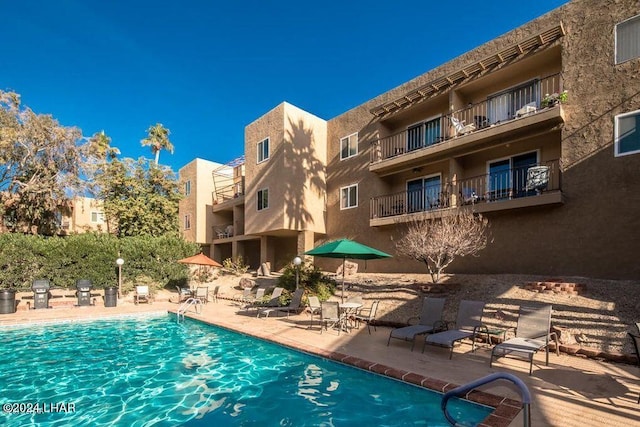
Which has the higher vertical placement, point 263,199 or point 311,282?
point 263,199

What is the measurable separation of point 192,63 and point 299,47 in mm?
7277

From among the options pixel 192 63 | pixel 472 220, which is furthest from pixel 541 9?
pixel 192 63

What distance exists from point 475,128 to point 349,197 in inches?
310

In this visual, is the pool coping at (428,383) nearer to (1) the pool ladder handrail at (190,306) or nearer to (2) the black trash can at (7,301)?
(1) the pool ladder handrail at (190,306)

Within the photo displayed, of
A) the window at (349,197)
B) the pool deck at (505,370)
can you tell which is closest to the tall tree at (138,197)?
the window at (349,197)

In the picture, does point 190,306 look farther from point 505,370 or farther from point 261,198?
point 505,370

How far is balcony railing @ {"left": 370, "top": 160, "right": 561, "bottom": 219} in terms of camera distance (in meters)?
12.9

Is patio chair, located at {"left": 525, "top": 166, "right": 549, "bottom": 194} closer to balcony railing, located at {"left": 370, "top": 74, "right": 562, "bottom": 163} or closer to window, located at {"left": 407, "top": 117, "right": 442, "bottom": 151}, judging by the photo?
balcony railing, located at {"left": 370, "top": 74, "right": 562, "bottom": 163}

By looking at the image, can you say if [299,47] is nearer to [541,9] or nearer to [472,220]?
[541,9]

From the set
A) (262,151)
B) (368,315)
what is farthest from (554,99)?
(262,151)

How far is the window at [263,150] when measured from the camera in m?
22.8

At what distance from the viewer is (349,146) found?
69.2 feet

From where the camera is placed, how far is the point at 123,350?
30.6 ft

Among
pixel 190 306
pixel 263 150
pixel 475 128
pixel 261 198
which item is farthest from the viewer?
pixel 263 150
